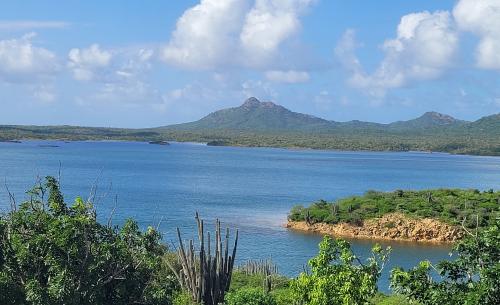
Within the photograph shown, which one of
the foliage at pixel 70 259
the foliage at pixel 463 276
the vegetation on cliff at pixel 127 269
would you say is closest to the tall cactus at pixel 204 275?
the vegetation on cliff at pixel 127 269

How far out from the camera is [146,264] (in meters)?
18.3

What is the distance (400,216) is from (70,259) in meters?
49.5

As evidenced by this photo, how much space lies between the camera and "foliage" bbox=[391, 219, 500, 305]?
12.2 m

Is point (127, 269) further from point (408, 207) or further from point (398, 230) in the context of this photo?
point (408, 207)

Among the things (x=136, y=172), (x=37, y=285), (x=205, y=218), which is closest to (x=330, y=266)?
(x=37, y=285)

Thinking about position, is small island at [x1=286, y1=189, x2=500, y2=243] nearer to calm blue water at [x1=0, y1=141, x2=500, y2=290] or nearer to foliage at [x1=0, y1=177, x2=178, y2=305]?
calm blue water at [x1=0, y1=141, x2=500, y2=290]

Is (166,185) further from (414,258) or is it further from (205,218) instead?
(414,258)

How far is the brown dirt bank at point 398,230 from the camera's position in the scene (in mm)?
58500

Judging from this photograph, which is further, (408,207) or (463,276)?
(408,207)

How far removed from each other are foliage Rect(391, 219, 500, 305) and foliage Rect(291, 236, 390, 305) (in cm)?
132

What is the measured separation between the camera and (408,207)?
63156mm

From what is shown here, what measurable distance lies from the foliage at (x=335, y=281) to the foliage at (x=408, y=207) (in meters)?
46.3

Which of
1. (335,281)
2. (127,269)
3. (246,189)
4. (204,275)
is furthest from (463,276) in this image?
(246,189)

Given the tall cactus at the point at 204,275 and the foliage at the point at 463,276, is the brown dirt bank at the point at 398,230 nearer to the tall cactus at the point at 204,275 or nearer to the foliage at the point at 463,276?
the tall cactus at the point at 204,275
